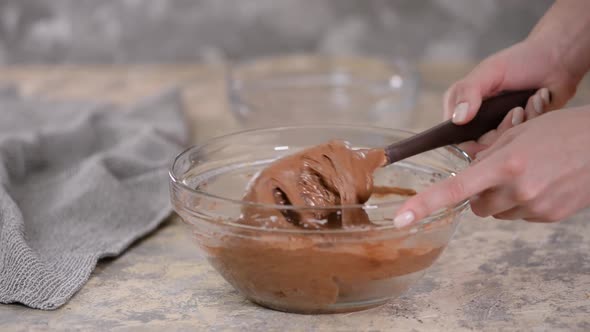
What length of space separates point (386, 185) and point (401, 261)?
36 cm

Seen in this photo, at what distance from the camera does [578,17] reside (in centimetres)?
161

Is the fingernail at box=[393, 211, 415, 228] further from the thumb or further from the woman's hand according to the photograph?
the thumb

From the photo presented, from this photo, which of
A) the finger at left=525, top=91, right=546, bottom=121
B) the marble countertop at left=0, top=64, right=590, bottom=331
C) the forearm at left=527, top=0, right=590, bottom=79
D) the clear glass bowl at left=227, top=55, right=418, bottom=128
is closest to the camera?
the marble countertop at left=0, top=64, right=590, bottom=331

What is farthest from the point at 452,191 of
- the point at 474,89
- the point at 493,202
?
the point at 474,89

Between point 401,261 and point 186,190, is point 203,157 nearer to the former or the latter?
point 186,190

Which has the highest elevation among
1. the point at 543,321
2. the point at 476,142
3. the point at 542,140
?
the point at 542,140

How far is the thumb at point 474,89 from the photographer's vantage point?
4.62 ft

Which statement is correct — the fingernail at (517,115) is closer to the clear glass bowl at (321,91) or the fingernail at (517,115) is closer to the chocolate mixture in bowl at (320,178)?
the chocolate mixture in bowl at (320,178)

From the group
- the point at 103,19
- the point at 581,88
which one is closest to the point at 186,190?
the point at 581,88

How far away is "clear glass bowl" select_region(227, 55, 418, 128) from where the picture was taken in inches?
94.6

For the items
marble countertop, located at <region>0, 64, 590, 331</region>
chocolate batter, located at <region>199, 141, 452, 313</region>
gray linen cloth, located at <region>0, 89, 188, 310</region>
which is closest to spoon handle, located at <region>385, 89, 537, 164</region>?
chocolate batter, located at <region>199, 141, 452, 313</region>

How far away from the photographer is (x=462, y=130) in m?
1.40

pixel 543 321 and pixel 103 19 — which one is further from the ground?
pixel 543 321

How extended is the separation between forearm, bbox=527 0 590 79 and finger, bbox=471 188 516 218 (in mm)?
566
